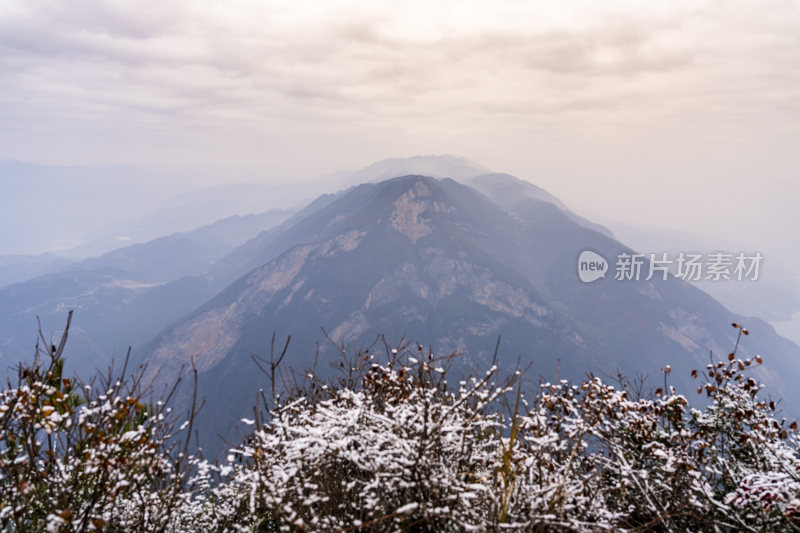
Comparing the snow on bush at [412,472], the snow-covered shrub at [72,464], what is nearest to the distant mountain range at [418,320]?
the snow on bush at [412,472]

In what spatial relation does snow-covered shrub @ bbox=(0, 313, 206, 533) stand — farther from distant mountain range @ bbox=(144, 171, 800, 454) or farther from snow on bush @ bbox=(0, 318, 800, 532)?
distant mountain range @ bbox=(144, 171, 800, 454)

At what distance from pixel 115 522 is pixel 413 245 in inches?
7336

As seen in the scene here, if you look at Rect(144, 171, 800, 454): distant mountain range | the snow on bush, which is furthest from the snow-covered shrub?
Rect(144, 171, 800, 454): distant mountain range

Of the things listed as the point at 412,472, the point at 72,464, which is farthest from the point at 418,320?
the point at 412,472

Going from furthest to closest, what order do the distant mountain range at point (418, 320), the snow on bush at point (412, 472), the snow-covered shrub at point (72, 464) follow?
the distant mountain range at point (418, 320)
the snow-covered shrub at point (72, 464)
the snow on bush at point (412, 472)

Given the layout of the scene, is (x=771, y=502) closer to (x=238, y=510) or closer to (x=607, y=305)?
(x=238, y=510)

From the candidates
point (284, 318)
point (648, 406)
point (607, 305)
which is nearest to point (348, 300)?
point (284, 318)

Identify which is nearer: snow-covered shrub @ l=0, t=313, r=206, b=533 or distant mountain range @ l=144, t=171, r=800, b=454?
snow-covered shrub @ l=0, t=313, r=206, b=533

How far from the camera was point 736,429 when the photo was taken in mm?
8953

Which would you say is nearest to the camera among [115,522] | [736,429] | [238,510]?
[115,522]

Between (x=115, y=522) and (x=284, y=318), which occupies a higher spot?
(x=115, y=522)

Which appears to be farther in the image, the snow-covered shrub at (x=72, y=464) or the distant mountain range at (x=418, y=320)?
the distant mountain range at (x=418, y=320)

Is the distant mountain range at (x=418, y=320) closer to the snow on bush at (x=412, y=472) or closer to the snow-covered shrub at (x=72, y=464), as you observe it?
the snow on bush at (x=412, y=472)

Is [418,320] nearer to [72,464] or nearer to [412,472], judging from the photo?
[72,464]
